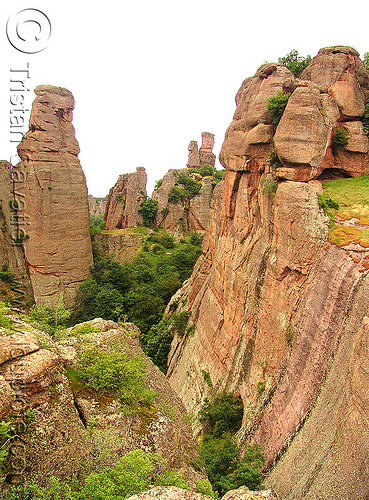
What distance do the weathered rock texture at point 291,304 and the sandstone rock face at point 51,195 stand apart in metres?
16.5

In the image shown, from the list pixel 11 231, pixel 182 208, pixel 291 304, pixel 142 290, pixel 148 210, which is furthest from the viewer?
pixel 182 208

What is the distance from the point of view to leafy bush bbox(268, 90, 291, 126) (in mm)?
15094

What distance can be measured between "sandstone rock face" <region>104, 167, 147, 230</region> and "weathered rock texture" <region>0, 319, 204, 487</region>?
42212mm

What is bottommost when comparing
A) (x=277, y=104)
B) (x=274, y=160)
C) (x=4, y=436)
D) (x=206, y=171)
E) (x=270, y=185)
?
(x=4, y=436)

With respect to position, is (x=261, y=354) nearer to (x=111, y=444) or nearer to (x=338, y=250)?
(x=338, y=250)

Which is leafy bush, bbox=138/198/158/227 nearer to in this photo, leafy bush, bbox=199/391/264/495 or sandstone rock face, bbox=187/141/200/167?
sandstone rock face, bbox=187/141/200/167

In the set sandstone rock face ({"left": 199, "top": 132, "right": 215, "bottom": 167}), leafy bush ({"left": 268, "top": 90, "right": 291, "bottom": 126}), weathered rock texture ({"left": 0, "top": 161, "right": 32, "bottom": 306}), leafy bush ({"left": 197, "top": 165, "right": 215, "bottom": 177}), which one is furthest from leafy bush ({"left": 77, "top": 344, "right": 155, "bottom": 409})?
sandstone rock face ({"left": 199, "top": 132, "right": 215, "bottom": 167})

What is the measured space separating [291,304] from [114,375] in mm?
8269

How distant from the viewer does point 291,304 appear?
1273 centimetres

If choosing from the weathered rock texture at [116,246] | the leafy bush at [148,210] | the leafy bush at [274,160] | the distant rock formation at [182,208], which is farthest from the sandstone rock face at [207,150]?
the leafy bush at [274,160]

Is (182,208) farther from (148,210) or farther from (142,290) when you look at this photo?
(142,290)

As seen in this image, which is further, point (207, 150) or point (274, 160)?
point (207, 150)

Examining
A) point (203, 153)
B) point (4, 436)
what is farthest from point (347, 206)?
point (203, 153)

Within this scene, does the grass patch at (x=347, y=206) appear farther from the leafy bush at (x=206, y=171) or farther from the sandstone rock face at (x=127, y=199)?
the leafy bush at (x=206, y=171)
